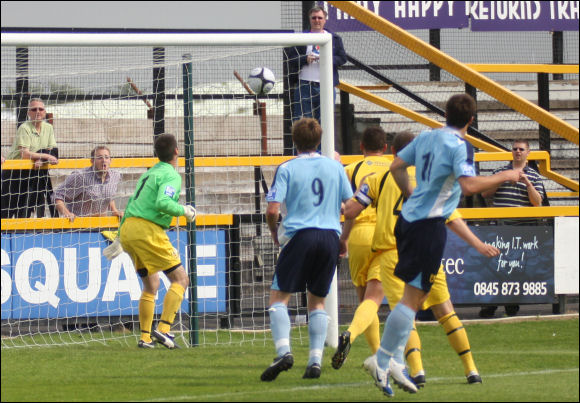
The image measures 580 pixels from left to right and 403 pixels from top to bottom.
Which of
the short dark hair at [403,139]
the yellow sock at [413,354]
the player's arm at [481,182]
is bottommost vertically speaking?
the yellow sock at [413,354]

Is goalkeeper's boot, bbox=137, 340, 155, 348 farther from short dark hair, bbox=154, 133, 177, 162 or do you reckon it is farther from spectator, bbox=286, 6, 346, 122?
spectator, bbox=286, 6, 346, 122

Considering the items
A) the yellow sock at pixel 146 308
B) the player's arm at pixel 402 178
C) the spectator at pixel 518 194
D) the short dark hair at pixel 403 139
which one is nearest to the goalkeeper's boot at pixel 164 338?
the yellow sock at pixel 146 308

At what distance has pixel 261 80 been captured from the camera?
12.0m

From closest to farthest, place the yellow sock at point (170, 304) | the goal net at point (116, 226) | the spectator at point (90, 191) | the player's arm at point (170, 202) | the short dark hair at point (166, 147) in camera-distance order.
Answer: the player's arm at point (170, 202), the short dark hair at point (166, 147), the yellow sock at point (170, 304), the goal net at point (116, 226), the spectator at point (90, 191)

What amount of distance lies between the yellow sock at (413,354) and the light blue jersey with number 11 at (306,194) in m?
0.91

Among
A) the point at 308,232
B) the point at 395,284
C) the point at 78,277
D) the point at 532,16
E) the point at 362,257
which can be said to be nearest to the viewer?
the point at 308,232

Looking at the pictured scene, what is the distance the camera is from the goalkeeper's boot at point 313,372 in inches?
292

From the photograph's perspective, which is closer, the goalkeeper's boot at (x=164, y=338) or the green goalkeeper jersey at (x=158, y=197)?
the green goalkeeper jersey at (x=158, y=197)

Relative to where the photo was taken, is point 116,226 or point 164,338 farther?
point 116,226

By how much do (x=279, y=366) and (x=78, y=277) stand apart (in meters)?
4.29

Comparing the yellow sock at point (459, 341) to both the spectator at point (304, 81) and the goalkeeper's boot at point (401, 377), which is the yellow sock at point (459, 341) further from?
the spectator at point (304, 81)

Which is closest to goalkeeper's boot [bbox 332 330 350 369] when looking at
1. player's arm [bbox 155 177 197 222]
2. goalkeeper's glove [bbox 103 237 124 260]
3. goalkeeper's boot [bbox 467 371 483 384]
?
goalkeeper's boot [bbox 467 371 483 384]

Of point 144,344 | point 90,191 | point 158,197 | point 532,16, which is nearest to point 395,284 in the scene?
point 158,197

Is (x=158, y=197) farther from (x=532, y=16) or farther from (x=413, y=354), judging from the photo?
(x=532, y=16)
